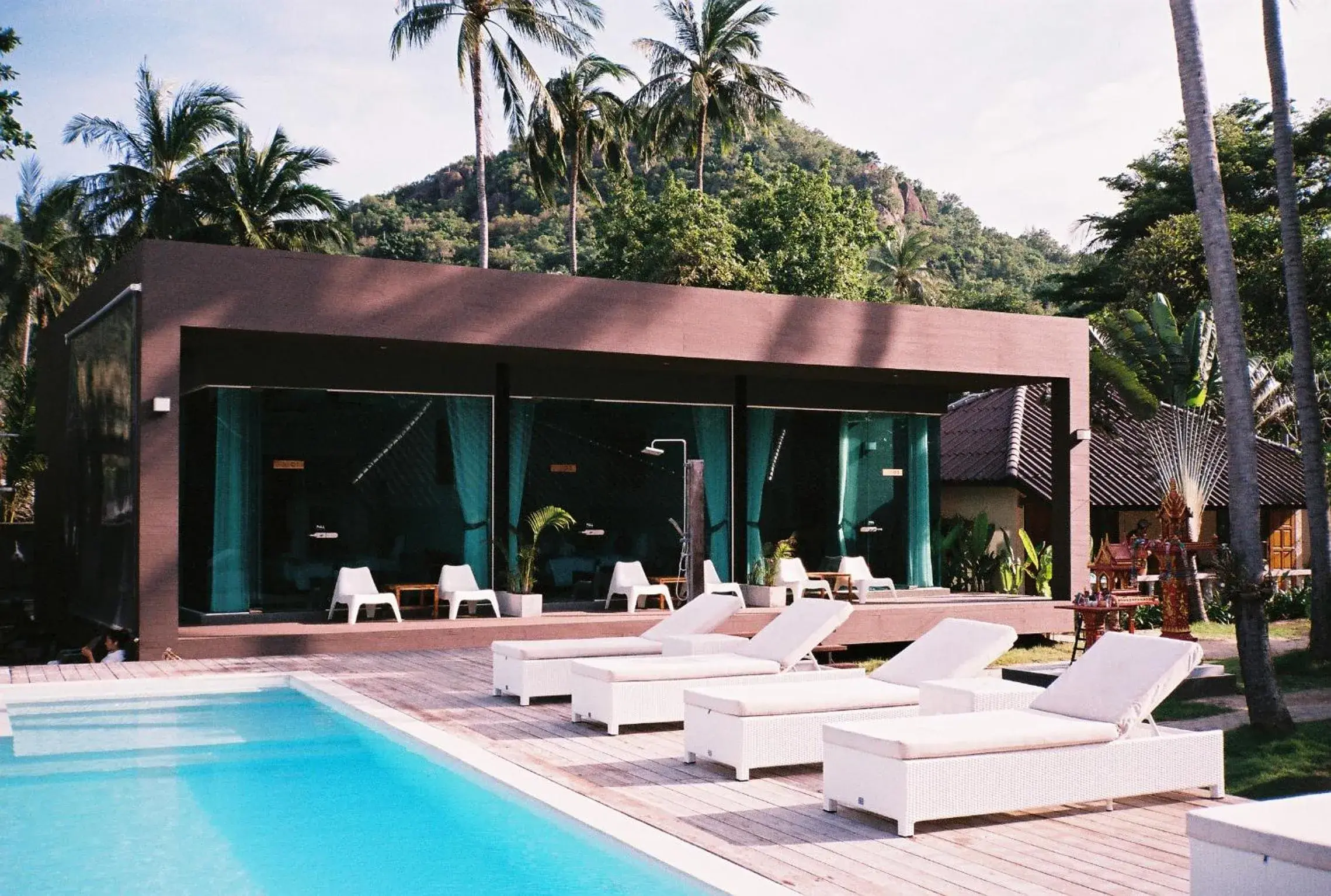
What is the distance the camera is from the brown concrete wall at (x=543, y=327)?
41.5 feet

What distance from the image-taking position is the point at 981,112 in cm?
5112

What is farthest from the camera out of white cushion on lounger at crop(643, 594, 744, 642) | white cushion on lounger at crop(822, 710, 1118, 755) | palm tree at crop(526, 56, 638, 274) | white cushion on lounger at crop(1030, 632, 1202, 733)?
palm tree at crop(526, 56, 638, 274)

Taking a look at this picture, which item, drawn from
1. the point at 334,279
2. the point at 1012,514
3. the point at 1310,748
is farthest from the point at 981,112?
the point at 1310,748

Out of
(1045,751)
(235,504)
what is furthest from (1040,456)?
(1045,751)

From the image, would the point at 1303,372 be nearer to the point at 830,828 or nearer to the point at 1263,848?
the point at 830,828

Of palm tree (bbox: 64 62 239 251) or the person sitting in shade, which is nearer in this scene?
the person sitting in shade

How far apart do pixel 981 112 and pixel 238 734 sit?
4682 centimetres

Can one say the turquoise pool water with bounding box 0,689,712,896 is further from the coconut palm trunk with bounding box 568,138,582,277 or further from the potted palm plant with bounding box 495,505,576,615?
the coconut palm trunk with bounding box 568,138,582,277

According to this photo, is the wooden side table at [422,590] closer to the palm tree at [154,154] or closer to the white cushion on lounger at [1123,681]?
the white cushion on lounger at [1123,681]

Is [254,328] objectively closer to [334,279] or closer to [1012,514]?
[334,279]

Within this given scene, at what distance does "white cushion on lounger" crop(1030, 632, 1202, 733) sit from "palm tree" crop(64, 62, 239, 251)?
3010cm

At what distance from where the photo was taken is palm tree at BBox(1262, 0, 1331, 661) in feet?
42.9

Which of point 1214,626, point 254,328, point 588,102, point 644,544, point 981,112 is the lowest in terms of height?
Result: point 1214,626

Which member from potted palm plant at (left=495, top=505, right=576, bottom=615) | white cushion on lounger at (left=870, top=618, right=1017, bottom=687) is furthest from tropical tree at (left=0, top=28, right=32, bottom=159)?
white cushion on lounger at (left=870, top=618, right=1017, bottom=687)
